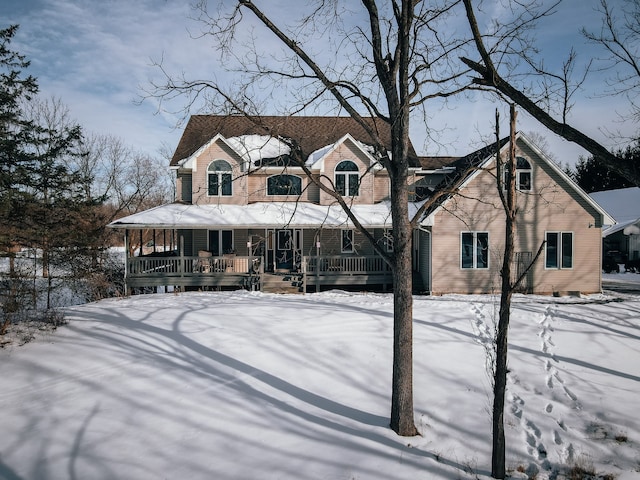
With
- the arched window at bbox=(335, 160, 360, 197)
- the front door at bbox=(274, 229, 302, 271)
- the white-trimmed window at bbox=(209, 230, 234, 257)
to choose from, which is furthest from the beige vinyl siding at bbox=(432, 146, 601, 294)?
the white-trimmed window at bbox=(209, 230, 234, 257)

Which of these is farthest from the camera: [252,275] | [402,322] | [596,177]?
[596,177]

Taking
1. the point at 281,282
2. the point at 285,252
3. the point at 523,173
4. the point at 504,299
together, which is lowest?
the point at 281,282

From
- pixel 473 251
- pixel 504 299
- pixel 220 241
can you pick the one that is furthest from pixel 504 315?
pixel 220 241

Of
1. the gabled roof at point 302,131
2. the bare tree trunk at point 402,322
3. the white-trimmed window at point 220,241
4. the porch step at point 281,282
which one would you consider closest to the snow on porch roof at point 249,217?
the white-trimmed window at point 220,241

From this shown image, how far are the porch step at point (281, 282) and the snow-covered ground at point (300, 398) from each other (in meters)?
5.55

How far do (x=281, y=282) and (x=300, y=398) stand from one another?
1069 centimetres

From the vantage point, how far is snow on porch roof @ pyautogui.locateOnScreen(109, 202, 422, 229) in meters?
17.2

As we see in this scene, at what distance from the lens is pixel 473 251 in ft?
56.7

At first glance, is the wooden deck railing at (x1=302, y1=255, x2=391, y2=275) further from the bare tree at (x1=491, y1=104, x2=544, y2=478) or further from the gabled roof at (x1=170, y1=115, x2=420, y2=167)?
the bare tree at (x1=491, y1=104, x2=544, y2=478)

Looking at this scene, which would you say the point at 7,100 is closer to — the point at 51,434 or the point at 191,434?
the point at 51,434

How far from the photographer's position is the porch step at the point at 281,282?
699 inches

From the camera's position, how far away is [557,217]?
1725 centimetres

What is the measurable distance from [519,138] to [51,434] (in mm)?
18519

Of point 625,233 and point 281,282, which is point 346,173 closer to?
point 281,282
